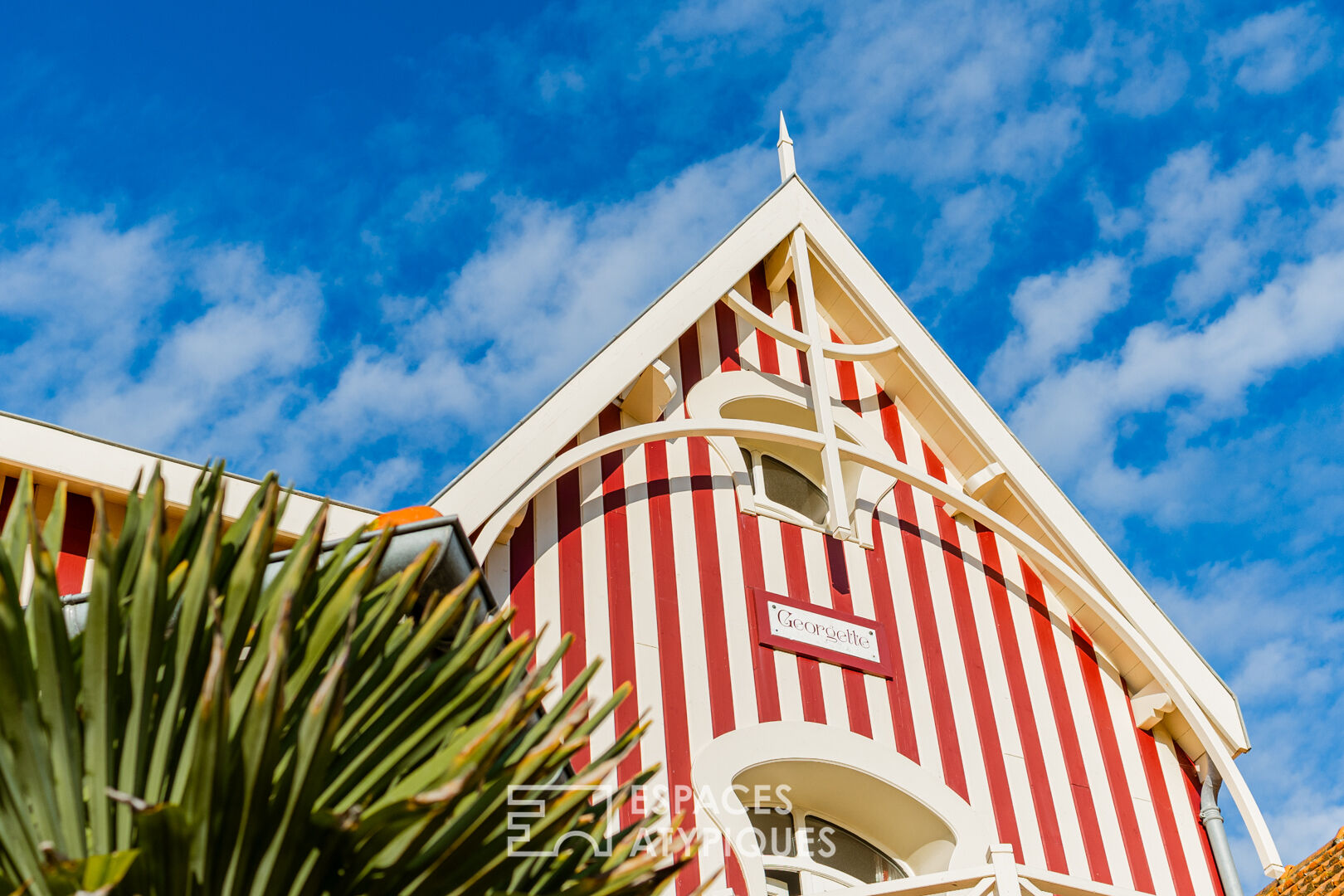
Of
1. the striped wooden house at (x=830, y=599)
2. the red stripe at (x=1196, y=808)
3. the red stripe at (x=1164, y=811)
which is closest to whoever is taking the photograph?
the striped wooden house at (x=830, y=599)

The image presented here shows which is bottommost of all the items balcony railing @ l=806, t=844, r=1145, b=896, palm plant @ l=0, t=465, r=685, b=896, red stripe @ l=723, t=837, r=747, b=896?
palm plant @ l=0, t=465, r=685, b=896

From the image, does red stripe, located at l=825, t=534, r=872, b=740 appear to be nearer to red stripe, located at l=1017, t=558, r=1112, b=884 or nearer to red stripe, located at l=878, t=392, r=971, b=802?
red stripe, located at l=878, t=392, r=971, b=802

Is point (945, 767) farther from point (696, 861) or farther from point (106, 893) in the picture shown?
point (106, 893)

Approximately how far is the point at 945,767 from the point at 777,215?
380 centimetres

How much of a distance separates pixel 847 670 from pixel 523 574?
191 cm

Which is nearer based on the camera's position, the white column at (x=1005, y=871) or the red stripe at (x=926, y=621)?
the white column at (x=1005, y=871)

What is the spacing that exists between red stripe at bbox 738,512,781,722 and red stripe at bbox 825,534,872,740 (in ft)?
1.47

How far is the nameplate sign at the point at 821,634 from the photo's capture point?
22.0ft

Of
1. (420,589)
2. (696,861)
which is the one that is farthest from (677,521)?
(420,589)

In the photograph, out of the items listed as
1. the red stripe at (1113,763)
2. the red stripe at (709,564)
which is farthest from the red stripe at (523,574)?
the red stripe at (1113,763)

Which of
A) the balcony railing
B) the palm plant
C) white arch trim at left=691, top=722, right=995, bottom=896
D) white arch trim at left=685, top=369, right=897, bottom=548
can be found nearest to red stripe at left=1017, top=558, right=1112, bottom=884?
white arch trim at left=691, top=722, right=995, bottom=896

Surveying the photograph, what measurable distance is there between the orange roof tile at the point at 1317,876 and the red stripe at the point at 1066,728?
2.73 feet

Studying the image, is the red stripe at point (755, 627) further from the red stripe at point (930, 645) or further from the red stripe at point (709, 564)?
the red stripe at point (930, 645)

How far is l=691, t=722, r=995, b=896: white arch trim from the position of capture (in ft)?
19.7
